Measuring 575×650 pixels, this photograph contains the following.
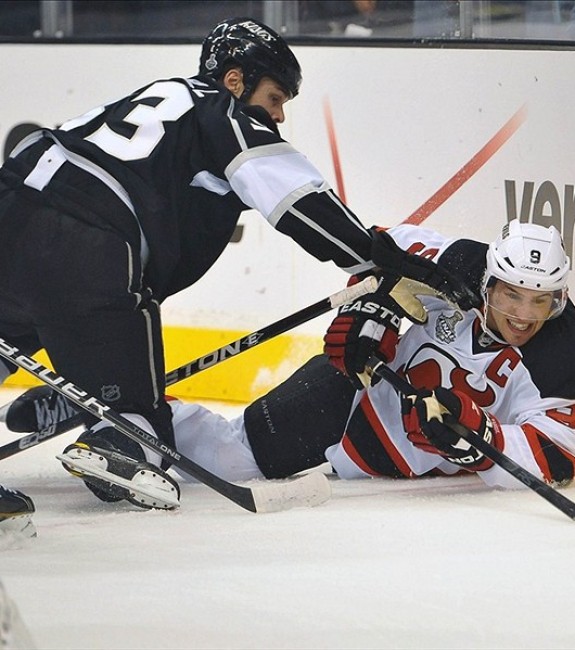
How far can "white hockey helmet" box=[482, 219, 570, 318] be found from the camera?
266 centimetres

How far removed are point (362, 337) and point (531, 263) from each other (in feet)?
1.27

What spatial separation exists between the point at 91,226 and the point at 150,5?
223cm

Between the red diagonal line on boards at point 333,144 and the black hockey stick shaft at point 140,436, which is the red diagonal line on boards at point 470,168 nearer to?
the red diagonal line on boards at point 333,144

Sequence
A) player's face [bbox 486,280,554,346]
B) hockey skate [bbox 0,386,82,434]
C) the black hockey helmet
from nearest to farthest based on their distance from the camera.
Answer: player's face [bbox 486,280,554,346] < the black hockey helmet < hockey skate [bbox 0,386,82,434]

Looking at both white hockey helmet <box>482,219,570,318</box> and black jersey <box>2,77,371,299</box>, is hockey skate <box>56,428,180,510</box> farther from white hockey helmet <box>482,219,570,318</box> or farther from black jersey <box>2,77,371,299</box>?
white hockey helmet <box>482,219,570,318</box>

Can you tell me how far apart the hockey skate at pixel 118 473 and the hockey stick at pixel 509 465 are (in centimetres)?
52

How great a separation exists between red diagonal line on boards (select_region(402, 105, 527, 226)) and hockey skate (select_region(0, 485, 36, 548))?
5.95 feet

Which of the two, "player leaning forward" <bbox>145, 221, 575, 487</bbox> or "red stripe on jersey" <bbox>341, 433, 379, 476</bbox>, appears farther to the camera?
"red stripe on jersey" <bbox>341, 433, 379, 476</bbox>

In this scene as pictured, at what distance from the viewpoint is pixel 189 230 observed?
2799 millimetres

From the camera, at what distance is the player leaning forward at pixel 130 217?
2.58 m

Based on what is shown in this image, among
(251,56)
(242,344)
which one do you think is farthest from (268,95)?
(242,344)

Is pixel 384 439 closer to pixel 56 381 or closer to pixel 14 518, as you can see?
pixel 56 381

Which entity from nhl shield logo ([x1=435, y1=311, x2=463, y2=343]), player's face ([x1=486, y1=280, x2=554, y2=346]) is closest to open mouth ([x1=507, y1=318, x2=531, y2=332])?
player's face ([x1=486, y1=280, x2=554, y2=346])

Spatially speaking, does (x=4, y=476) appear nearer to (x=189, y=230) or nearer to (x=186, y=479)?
(x=186, y=479)
